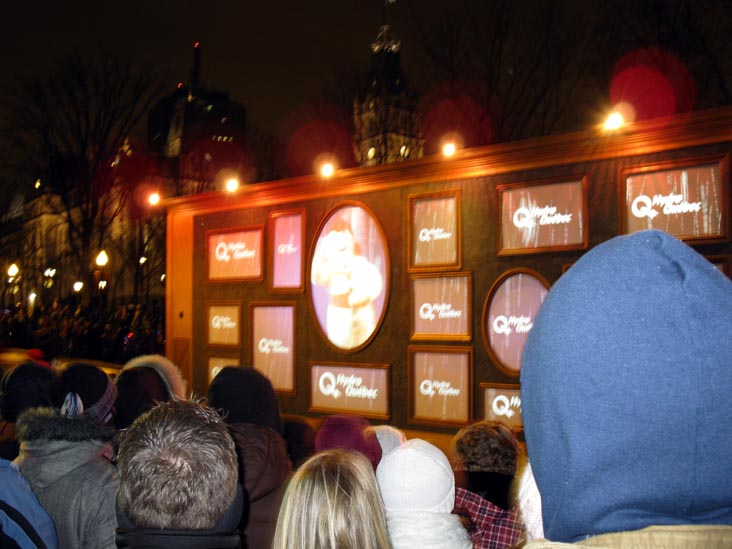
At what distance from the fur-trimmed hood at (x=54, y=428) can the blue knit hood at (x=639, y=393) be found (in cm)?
267

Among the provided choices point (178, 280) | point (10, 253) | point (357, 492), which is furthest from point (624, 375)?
point (10, 253)

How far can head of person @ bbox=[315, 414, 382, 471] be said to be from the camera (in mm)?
3986

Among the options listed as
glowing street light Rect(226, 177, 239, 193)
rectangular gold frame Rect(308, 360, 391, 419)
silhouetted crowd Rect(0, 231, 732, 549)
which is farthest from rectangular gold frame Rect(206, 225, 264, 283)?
silhouetted crowd Rect(0, 231, 732, 549)

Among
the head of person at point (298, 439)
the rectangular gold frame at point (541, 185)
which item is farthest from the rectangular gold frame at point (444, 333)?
the head of person at point (298, 439)

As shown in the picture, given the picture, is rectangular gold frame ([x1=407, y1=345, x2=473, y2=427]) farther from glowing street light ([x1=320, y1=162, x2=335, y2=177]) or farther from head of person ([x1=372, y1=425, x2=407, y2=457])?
head of person ([x1=372, y1=425, x2=407, y2=457])

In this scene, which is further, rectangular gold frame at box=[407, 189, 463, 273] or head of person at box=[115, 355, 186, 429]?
rectangular gold frame at box=[407, 189, 463, 273]

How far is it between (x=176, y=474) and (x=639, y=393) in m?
1.49

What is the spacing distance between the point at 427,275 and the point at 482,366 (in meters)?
1.59

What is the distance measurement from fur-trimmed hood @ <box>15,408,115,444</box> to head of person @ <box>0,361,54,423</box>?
130 cm

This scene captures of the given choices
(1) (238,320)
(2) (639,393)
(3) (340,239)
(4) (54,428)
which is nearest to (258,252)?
(1) (238,320)

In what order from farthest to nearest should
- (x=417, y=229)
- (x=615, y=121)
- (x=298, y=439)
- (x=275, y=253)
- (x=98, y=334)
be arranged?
(x=98, y=334)
(x=275, y=253)
(x=417, y=229)
(x=615, y=121)
(x=298, y=439)

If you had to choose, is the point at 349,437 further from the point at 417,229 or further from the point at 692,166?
the point at 417,229

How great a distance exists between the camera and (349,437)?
4.01 m

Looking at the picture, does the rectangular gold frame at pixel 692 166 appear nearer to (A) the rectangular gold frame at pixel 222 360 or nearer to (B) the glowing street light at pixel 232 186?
(B) the glowing street light at pixel 232 186
